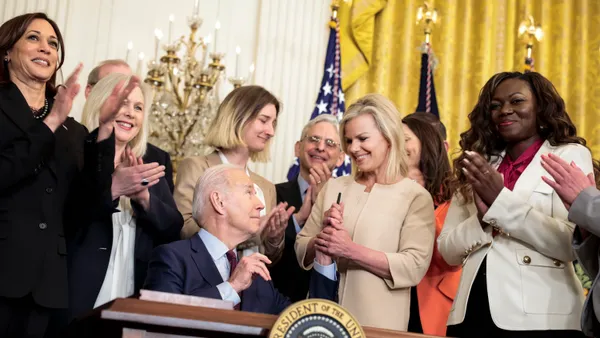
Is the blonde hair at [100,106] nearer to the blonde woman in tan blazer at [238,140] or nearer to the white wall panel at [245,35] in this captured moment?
the blonde woman in tan blazer at [238,140]

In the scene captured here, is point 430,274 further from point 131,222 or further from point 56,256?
point 56,256

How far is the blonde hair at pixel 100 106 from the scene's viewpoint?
357 centimetres

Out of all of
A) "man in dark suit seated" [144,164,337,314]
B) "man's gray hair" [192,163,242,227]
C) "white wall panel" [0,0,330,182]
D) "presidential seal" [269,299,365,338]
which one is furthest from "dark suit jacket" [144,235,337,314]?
"white wall panel" [0,0,330,182]

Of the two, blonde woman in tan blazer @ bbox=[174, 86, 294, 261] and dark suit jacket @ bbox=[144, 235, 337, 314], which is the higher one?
blonde woman in tan blazer @ bbox=[174, 86, 294, 261]

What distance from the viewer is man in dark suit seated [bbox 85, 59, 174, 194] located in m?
3.94

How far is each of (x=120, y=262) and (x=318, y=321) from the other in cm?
170

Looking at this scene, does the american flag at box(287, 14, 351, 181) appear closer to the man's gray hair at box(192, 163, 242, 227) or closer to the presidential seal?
the man's gray hair at box(192, 163, 242, 227)

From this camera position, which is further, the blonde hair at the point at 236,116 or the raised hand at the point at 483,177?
the blonde hair at the point at 236,116

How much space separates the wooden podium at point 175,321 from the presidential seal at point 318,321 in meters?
0.07

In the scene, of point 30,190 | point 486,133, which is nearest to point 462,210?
point 486,133

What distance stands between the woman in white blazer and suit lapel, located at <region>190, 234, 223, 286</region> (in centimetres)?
90

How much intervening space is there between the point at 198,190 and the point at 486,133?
1.20m

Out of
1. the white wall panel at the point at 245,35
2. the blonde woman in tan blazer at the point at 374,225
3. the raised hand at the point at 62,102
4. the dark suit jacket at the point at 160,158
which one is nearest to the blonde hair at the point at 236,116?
the dark suit jacket at the point at 160,158

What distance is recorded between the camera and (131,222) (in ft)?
11.3
